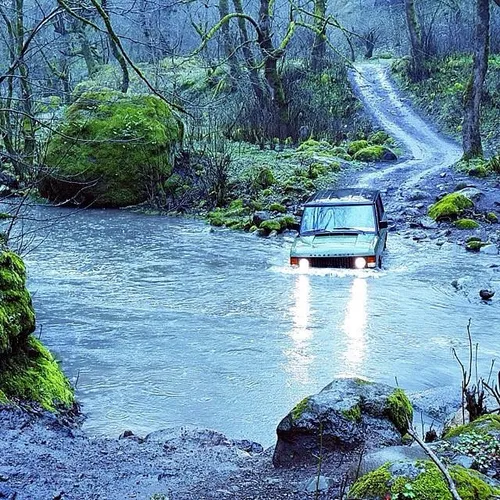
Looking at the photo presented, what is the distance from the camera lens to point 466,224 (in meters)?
16.0

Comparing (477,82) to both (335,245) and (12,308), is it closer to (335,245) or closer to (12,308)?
(335,245)

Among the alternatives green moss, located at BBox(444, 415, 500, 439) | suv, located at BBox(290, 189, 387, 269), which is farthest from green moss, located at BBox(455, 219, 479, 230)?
green moss, located at BBox(444, 415, 500, 439)

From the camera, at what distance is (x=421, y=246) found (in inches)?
590

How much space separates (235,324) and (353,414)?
16.1 ft

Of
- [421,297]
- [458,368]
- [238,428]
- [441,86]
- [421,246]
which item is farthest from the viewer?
[441,86]

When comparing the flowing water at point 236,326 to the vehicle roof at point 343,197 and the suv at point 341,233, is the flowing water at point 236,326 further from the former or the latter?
the vehicle roof at point 343,197

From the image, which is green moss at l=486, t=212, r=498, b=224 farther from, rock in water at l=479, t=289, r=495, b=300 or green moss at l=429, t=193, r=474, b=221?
rock in water at l=479, t=289, r=495, b=300

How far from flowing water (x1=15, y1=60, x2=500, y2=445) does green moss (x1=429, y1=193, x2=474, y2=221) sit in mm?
1790

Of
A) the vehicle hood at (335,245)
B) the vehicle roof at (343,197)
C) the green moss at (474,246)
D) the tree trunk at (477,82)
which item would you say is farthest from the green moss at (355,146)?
the vehicle hood at (335,245)

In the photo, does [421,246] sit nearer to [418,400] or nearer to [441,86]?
[418,400]

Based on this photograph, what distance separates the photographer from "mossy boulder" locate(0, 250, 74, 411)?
589cm

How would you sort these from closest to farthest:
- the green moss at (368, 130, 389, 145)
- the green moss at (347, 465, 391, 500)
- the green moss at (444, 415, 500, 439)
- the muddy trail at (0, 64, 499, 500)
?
the green moss at (347, 465, 391, 500), the green moss at (444, 415, 500, 439), the muddy trail at (0, 64, 499, 500), the green moss at (368, 130, 389, 145)

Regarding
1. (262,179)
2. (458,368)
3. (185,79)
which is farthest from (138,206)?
(185,79)

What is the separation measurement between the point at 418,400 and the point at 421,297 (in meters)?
4.64
